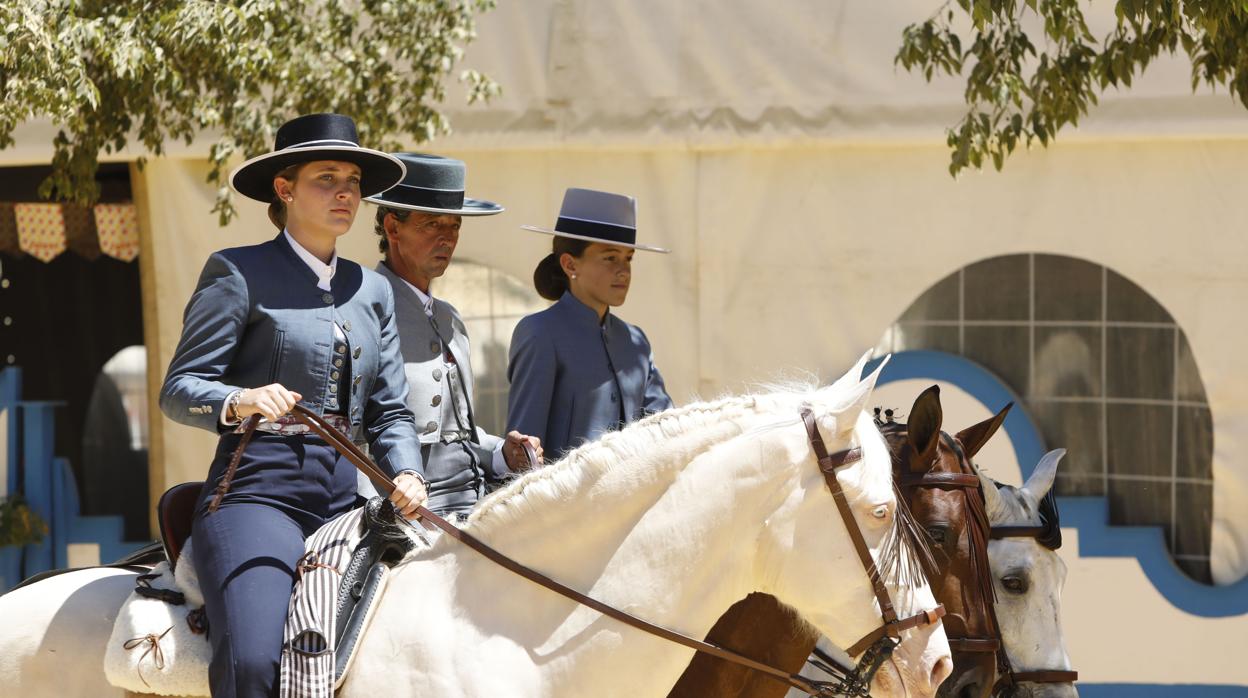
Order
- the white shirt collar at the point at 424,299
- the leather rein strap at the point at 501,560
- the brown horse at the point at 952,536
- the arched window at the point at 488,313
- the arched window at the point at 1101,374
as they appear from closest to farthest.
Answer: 1. the leather rein strap at the point at 501,560
2. the brown horse at the point at 952,536
3. the white shirt collar at the point at 424,299
4. the arched window at the point at 1101,374
5. the arched window at the point at 488,313

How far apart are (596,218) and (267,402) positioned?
222 centimetres

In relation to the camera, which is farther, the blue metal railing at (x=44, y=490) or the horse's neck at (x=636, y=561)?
the blue metal railing at (x=44, y=490)

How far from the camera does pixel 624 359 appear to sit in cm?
489

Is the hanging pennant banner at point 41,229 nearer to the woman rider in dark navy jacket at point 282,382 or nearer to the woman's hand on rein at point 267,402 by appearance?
the woman rider in dark navy jacket at point 282,382

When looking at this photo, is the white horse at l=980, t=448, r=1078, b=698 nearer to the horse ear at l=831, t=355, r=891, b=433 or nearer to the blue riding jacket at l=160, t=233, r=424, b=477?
the horse ear at l=831, t=355, r=891, b=433

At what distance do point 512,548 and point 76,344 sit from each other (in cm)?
705

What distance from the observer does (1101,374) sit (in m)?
7.52

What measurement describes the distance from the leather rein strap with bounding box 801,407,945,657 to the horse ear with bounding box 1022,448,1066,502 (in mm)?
2003

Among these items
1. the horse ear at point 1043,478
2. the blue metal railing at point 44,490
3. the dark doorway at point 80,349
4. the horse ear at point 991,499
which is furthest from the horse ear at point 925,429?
the dark doorway at point 80,349

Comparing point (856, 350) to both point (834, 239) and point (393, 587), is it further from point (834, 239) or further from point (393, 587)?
point (393, 587)

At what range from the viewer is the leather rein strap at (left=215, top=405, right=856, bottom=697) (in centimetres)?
298

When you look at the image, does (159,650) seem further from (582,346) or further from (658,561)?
(582,346)

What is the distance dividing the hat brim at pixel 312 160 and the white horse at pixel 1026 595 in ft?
7.63

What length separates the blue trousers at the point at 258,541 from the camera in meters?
2.96
